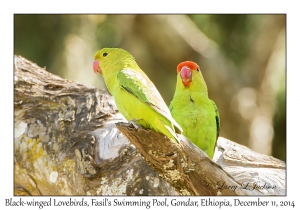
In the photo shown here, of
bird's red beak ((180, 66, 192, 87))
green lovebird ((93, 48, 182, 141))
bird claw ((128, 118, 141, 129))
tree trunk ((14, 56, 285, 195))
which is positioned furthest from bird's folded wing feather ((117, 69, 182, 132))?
bird's red beak ((180, 66, 192, 87))

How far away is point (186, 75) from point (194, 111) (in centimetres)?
41

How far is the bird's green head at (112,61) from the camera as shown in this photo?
402cm

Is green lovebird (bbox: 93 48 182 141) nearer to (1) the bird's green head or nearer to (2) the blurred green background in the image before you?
(1) the bird's green head

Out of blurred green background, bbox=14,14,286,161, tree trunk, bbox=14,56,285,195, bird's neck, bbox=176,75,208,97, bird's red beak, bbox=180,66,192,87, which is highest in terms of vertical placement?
blurred green background, bbox=14,14,286,161

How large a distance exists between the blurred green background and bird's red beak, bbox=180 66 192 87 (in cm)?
Answer: 503

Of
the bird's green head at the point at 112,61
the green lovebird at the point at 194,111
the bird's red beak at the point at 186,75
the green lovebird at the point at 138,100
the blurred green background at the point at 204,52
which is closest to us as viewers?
the green lovebird at the point at 138,100

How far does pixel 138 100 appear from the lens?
11.4 ft

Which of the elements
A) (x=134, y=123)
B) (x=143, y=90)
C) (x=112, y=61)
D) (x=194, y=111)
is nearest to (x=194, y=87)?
(x=194, y=111)

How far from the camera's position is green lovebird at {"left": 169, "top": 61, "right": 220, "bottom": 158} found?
443cm

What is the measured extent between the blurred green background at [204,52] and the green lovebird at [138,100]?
18.2 feet

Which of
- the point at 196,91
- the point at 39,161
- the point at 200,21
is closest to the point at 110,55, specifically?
the point at 196,91

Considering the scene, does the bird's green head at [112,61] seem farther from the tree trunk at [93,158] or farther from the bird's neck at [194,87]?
the bird's neck at [194,87]

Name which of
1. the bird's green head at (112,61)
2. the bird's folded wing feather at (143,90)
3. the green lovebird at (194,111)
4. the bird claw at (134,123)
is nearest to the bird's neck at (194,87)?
the green lovebird at (194,111)

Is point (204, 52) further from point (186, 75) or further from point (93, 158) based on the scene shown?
point (93, 158)
